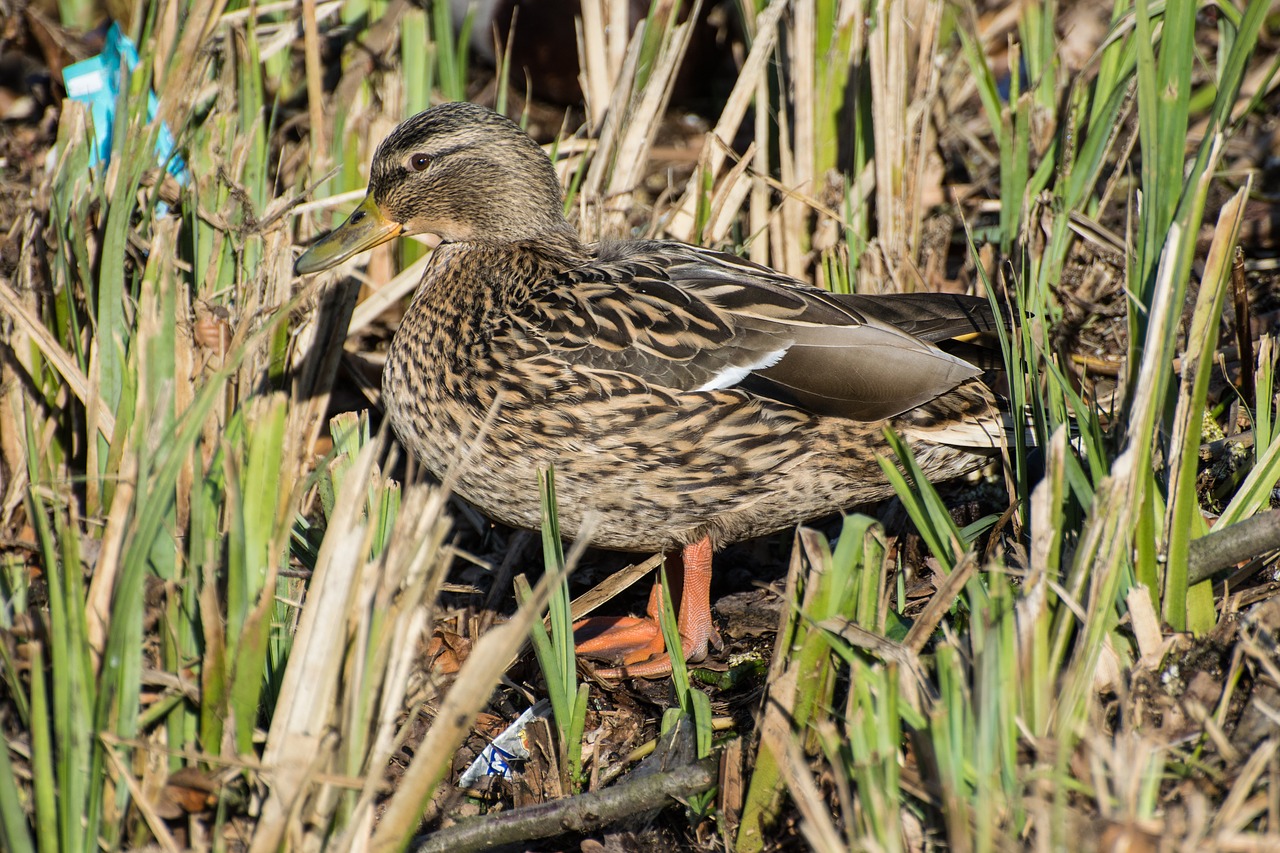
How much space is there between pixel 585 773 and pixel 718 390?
1.07 m

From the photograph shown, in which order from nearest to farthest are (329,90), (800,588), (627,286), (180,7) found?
(800,588) → (627,286) → (180,7) → (329,90)

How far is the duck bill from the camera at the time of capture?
146 inches

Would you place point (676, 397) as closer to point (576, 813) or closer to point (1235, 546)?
point (576, 813)

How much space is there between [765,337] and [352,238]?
54.8 inches

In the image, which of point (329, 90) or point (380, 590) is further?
point (329, 90)

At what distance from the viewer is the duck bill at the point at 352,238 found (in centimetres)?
371

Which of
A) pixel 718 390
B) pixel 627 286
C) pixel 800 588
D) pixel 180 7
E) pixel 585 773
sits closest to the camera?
pixel 800 588

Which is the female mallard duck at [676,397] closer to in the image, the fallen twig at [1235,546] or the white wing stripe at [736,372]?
the white wing stripe at [736,372]

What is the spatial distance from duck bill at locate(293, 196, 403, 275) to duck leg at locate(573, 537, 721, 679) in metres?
1.40

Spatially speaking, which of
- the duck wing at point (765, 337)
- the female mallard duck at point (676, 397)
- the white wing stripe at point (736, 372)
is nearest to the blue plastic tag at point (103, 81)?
the female mallard duck at point (676, 397)

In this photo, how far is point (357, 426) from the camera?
124 inches

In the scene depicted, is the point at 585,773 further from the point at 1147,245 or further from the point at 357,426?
the point at 1147,245

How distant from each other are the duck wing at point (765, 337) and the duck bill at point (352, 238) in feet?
2.19

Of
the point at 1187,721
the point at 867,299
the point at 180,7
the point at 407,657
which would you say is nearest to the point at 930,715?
the point at 1187,721
